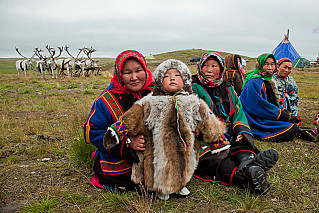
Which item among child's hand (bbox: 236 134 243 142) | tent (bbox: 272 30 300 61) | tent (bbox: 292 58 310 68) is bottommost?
child's hand (bbox: 236 134 243 142)

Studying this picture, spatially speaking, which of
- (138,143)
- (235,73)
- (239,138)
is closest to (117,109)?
(138,143)

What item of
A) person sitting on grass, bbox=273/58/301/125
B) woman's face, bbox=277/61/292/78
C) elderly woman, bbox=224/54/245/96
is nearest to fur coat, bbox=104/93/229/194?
person sitting on grass, bbox=273/58/301/125

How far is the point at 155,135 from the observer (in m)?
2.16

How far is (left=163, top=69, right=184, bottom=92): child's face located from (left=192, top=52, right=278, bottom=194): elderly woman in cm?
83

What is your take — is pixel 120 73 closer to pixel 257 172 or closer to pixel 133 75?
pixel 133 75

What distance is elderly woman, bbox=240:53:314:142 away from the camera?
4.35m

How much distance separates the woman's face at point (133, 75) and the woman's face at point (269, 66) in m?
3.17

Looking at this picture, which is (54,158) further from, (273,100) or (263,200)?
(273,100)

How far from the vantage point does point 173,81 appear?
2.26 m

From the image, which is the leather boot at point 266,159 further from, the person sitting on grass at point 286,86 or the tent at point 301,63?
the tent at point 301,63

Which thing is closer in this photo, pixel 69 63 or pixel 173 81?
pixel 173 81

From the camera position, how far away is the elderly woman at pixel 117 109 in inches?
96.3

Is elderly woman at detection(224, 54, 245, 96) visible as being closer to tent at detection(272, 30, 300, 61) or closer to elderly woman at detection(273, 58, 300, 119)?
elderly woman at detection(273, 58, 300, 119)

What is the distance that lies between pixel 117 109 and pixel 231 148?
1624mm
